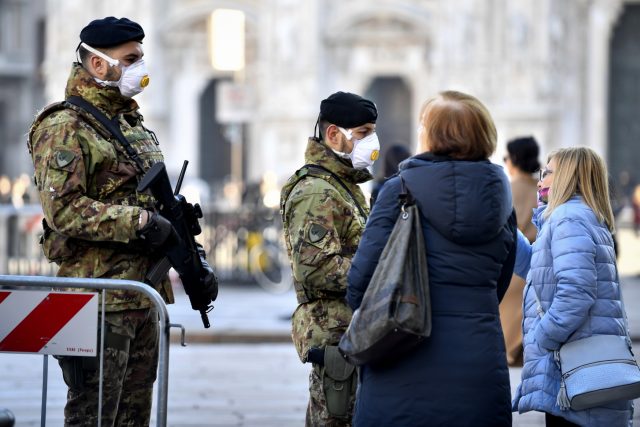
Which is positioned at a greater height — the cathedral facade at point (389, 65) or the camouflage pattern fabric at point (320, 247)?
the cathedral facade at point (389, 65)

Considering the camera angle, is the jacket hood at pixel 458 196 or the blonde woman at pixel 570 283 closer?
the jacket hood at pixel 458 196

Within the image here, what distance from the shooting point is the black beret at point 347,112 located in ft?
18.9

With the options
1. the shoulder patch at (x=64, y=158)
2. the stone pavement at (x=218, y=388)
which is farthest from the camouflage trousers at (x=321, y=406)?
the stone pavement at (x=218, y=388)

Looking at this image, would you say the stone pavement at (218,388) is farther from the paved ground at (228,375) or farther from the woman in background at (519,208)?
the woman in background at (519,208)

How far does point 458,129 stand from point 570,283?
103 centimetres

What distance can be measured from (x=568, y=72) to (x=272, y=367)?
960 inches

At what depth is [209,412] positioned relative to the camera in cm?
937

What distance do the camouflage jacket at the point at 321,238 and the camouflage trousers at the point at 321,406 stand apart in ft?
0.33

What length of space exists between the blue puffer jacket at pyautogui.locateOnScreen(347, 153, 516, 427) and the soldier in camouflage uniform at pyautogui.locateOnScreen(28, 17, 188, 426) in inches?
42.5

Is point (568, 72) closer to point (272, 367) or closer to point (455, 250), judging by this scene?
point (272, 367)

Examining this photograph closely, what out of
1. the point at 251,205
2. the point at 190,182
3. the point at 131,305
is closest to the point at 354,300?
the point at 131,305

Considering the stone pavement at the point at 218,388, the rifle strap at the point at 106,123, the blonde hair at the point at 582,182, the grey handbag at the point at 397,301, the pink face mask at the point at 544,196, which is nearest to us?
the grey handbag at the point at 397,301

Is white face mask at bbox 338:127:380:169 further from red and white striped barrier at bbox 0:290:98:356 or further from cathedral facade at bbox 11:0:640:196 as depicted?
cathedral facade at bbox 11:0:640:196

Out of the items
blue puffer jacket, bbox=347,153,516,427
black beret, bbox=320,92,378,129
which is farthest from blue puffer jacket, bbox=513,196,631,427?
black beret, bbox=320,92,378,129
